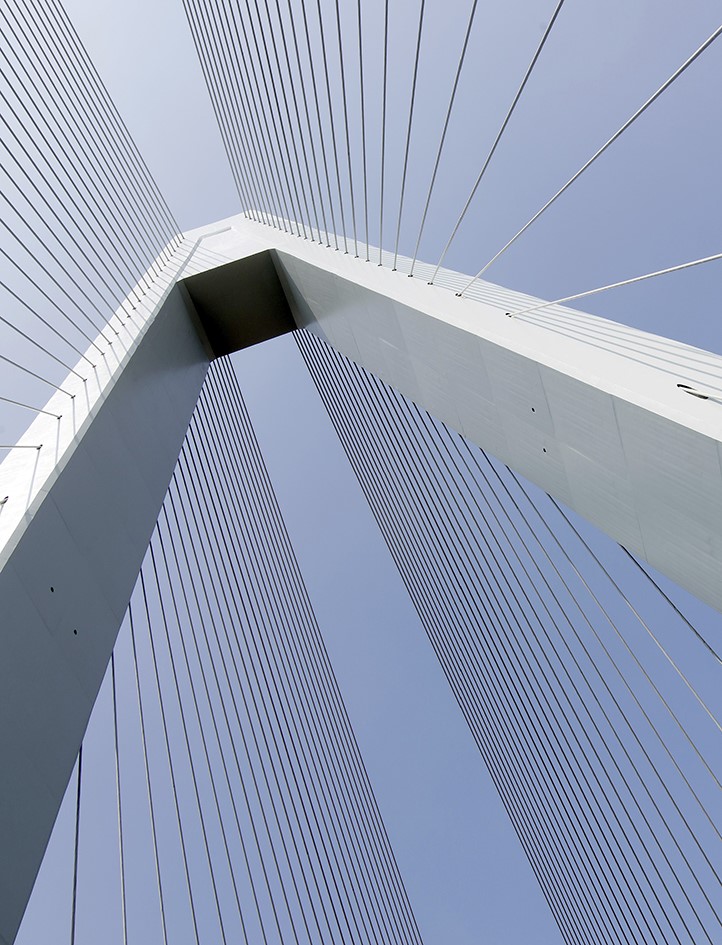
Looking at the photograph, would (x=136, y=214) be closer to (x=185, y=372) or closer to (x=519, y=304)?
(x=185, y=372)

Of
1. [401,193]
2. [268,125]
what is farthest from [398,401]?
[401,193]

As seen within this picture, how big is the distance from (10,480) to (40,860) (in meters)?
1.34

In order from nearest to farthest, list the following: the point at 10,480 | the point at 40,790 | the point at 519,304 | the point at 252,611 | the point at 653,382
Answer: the point at 653,382, the point at 40,790, the point at 10,480, the point at 519,304, the point at 252,611

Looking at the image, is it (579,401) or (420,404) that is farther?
(420,404)

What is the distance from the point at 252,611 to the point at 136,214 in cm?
348

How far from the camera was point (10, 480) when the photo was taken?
2824 mm

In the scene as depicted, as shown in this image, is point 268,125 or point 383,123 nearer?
point 383,123

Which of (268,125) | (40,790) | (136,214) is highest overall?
(136,214)

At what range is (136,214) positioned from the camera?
569 centimetres

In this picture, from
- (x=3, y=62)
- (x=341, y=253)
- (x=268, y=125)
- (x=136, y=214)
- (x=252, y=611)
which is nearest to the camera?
(x=3, y=62)

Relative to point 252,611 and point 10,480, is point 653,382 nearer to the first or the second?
point 10,480

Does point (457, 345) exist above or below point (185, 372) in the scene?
below

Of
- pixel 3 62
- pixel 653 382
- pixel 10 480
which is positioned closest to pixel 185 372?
pixel 3 62

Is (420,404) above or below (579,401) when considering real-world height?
above
